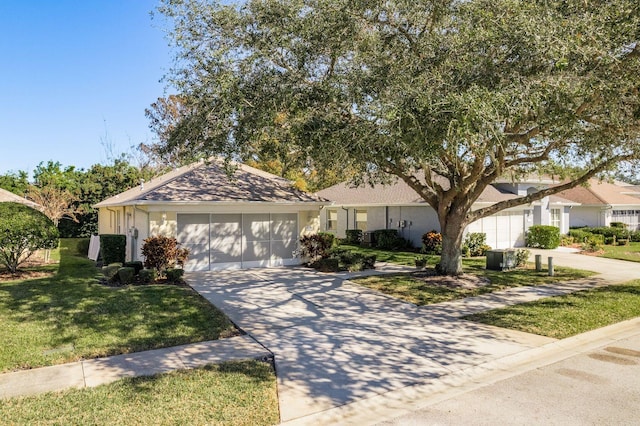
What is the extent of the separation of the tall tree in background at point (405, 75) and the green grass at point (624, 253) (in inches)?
445

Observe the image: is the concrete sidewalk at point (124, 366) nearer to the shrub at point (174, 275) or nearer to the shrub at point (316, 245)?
the shrub at point (174, 275)

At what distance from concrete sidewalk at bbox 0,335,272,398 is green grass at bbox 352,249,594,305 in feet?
18.9

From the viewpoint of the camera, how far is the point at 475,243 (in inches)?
899

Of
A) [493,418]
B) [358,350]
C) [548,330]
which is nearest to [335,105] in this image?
[358,350]

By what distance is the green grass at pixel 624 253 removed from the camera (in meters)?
21.7

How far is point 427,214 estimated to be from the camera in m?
24.5

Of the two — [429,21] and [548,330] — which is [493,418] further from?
[429,21]

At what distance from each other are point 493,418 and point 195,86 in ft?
30.3

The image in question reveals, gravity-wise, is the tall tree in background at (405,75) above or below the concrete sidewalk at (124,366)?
above

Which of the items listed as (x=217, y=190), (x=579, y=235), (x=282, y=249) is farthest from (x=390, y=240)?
(x=579, y=235)

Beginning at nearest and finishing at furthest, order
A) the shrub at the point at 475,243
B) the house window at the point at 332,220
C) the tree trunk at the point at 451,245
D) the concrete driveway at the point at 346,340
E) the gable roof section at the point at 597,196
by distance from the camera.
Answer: the concrete driveway at the point at 346,340
the tree trunk at the point at 451,245
the shrub at the point at 475,243
the house window at the point at 332,220
the gable roof section at the point at 597,196

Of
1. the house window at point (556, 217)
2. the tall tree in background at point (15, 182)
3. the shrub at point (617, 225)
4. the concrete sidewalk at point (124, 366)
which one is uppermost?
the tall tree in background at point (15, 182)

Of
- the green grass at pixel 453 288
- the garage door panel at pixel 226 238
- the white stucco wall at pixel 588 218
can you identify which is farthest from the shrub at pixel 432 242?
the white stucco wall at pixel 588 218

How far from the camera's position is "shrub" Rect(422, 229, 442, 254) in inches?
893
